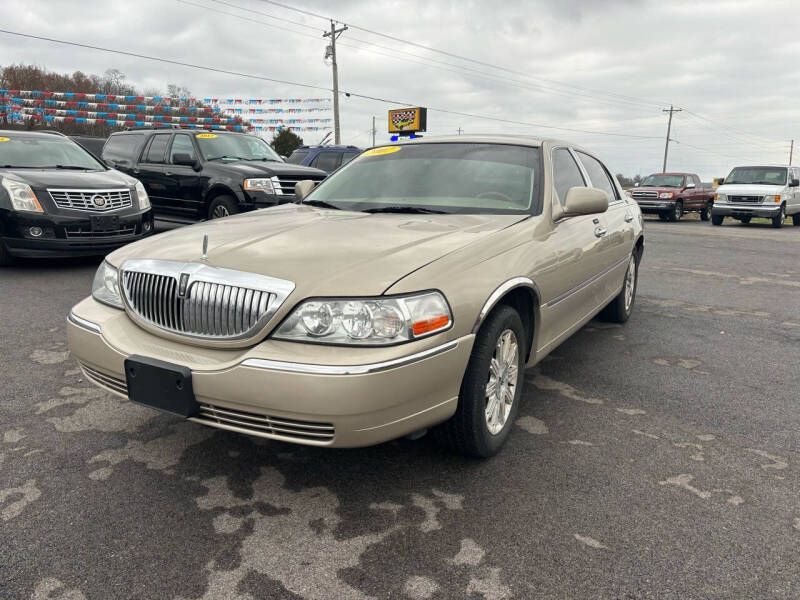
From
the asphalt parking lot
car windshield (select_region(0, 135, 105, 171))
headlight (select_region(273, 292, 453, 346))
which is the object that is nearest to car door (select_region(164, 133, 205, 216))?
car windshield (select_region(0, 135, 105, 171))

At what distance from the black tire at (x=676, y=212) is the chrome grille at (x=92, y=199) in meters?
19.7

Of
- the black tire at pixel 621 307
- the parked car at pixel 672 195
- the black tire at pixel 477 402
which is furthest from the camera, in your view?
the parked car at pixel 672 195

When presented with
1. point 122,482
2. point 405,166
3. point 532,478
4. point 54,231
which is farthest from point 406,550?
point 54,231

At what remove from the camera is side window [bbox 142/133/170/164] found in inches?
390

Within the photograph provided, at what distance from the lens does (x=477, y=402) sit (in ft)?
8.63

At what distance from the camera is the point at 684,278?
8.35 meters

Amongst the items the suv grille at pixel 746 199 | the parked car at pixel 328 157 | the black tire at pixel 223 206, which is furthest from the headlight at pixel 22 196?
the suv grille at pixel 746 199

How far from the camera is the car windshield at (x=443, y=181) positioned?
3506 mm

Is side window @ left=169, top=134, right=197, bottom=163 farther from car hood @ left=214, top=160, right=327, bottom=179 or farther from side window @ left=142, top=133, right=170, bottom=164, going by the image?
car hood @ left=214, top=160, right=327, bottom=179

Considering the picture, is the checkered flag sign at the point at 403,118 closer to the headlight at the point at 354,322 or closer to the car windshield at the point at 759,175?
the car windshield at the point at 759,175

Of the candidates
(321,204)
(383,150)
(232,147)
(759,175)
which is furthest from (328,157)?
(759,175)

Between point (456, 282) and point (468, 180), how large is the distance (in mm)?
1320

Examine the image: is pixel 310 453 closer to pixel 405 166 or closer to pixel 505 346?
pixel 505 346

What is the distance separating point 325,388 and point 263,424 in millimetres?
323
